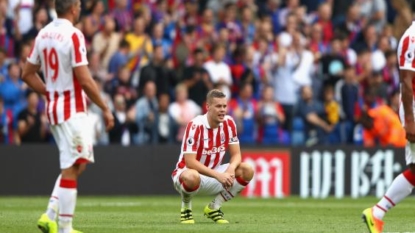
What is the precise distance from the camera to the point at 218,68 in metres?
23.1

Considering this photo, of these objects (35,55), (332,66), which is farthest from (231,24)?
(35,55)

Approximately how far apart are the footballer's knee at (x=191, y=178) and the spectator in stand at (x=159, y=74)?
925cm

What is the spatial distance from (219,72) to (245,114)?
3.79ft

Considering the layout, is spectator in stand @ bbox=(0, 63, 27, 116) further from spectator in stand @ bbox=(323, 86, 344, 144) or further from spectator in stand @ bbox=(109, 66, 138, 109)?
spectator in stand @ bbox=(323, 86, 344, 144)

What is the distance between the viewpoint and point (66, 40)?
1041 cm

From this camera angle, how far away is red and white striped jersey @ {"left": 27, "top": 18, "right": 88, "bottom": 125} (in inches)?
410

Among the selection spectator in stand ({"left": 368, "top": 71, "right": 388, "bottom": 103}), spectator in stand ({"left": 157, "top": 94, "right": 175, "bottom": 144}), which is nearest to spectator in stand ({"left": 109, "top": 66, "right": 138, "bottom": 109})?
spectator in stand ({"left": 157, "top": 94, "right": 175, "bottom": 144})

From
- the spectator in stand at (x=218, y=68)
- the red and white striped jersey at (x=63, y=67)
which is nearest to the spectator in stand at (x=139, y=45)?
the spectator in stand at (x=218, y=68)

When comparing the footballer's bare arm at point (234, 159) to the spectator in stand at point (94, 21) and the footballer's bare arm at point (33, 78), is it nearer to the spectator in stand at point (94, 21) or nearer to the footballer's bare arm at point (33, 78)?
the footballer's bare arm at point (33, 78)

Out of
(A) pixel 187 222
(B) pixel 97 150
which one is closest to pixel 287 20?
(B) pixel 97 150

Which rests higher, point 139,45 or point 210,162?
point 139,45

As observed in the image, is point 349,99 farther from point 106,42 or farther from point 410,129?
point 410,129

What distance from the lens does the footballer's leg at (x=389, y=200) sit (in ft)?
35.6

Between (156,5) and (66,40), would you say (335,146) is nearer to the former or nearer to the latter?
(156,5)
